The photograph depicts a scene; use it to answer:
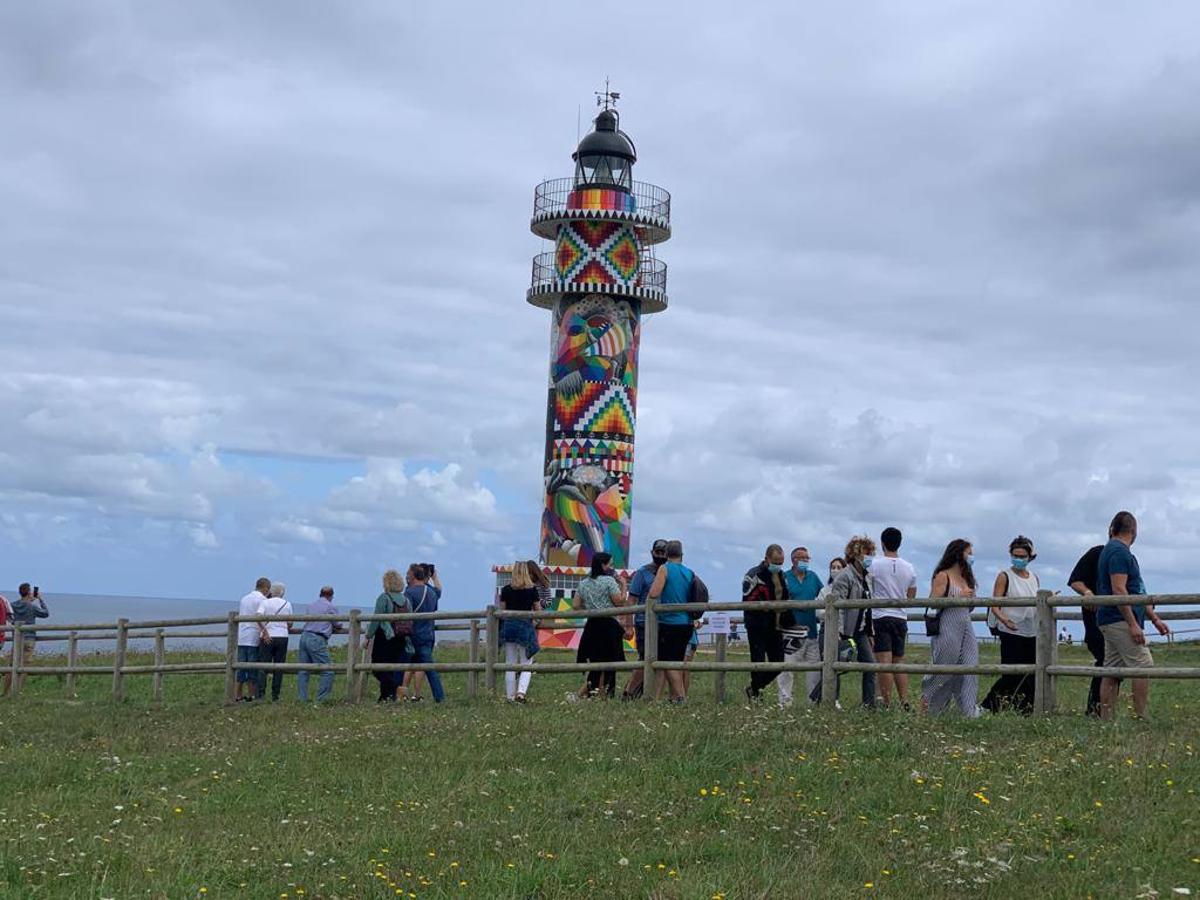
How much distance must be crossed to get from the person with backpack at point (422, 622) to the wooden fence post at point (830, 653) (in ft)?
18.6

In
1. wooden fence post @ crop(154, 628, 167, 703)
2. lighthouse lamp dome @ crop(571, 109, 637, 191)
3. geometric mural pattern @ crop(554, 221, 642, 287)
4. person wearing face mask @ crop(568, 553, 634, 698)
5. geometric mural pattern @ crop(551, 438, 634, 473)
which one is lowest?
wooden fence post @ crop(154, 628, 167, 703)

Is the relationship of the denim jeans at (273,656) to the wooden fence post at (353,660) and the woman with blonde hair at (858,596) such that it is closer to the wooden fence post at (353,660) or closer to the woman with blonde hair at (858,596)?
the wooden fence post at (353,660)

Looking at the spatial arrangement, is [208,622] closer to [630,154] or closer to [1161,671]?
[1161,671]

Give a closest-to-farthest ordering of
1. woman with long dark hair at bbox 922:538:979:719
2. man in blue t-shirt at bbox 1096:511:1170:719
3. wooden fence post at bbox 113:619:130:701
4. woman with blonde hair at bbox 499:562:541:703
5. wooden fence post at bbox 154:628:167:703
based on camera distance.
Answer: man in blue t-shirt at bbox 1096:511:1170:719, woman with long dark hair at bbox 922:538:979:719, woman with blonde hair at bbox 499:562:541:703, wooden fence post at bbox 154:628:167:703, wooden fence post at bbox 113:619:130:701

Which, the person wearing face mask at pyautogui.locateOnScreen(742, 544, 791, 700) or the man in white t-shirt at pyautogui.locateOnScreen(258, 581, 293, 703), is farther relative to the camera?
the man in white t-shirt at pyautogui.locateOnScreen(258, 581, 293, 703)

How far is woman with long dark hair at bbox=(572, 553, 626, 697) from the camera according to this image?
1895 centimetres

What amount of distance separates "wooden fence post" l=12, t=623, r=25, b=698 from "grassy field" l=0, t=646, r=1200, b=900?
34.7 ft

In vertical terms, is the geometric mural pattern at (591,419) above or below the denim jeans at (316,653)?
above

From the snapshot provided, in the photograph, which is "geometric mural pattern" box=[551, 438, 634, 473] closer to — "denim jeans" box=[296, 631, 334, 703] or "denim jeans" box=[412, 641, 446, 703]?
"denim jeans" box=[296, 631, 334, 703]

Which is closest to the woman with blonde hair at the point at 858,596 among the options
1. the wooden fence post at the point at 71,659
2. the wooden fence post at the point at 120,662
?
the wooden fence post at the point at 120,662

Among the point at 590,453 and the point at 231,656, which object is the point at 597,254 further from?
the point at 231,656

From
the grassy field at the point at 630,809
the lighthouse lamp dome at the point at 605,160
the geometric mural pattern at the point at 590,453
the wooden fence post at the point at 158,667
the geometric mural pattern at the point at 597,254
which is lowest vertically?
the grassy field at the point at 630,809

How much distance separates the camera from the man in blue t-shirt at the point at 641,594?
60.5 ft

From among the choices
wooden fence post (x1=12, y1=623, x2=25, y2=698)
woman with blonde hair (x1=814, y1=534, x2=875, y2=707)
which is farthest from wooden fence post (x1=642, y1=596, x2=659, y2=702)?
wooden fence post (x1=12, y1=623, x2=25, y2=698)
